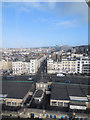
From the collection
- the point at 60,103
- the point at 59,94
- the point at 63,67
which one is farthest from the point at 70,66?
the point at 60,103

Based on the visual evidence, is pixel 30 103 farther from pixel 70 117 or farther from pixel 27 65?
pixel 27 65

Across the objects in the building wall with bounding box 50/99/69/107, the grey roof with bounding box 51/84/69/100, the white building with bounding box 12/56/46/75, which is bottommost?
the building wall with bounding box 50/99/69/107

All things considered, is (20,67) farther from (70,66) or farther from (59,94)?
(59,94)

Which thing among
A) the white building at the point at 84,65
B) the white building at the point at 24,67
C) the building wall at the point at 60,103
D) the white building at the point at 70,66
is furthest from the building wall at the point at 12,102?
the white building at the point at 84,65

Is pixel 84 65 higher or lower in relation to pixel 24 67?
higher

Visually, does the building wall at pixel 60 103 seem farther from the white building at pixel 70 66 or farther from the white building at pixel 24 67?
the white building at pixel 24 67

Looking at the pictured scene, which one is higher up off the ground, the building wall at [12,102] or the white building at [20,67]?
the white building at [20,67]

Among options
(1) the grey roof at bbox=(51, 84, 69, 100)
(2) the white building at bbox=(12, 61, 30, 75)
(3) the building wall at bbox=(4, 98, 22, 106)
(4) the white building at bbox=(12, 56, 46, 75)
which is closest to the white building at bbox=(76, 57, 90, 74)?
(4) the white building at bbox=(12, 56, 46, 75)

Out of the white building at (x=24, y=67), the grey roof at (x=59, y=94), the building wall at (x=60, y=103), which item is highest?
the white building at (x=24, y=67)

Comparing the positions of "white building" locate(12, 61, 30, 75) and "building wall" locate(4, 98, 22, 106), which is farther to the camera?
"white building" locate(12, 61, 30, 75)

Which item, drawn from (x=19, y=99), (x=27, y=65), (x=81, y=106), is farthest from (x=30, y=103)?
(x=27, y=65)

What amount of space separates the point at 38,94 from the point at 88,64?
3.71 metres

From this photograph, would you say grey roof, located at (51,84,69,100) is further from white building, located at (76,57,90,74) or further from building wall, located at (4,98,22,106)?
white building, located at (76,57,90,74)

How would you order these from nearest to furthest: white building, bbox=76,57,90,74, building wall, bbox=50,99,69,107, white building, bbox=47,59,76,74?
building wall, bbox=50,99,69,107, white building, bbox=76,57,90,74, white building, bbox=47,59,76,74
